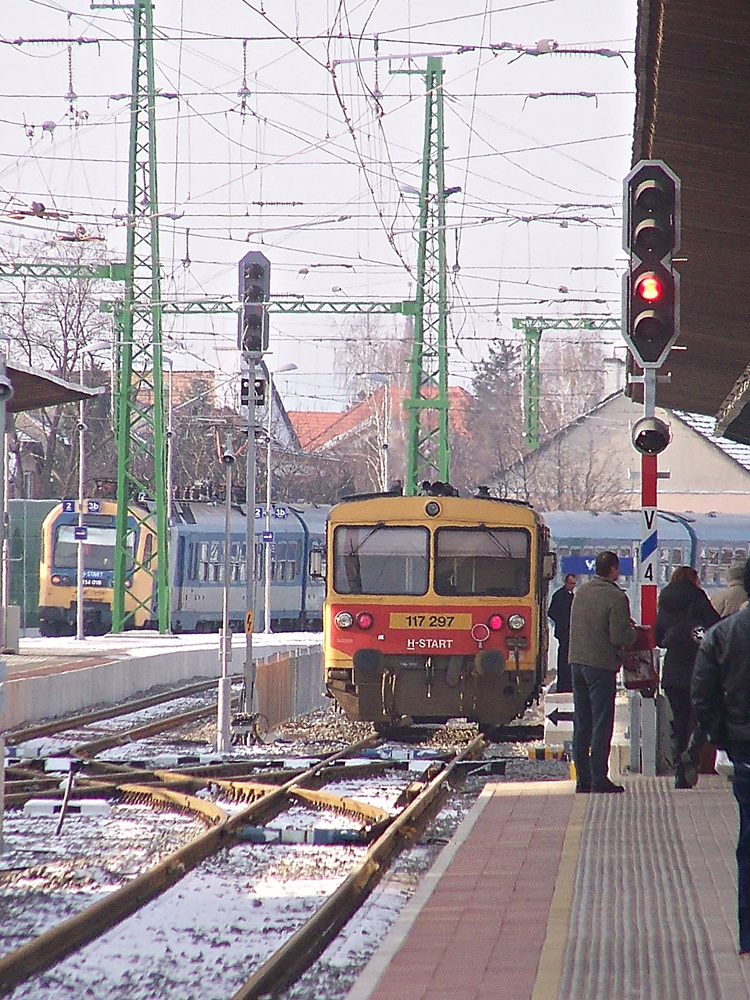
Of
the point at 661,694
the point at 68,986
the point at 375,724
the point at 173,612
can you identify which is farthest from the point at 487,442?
the point at 68,986

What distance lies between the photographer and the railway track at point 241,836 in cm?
701

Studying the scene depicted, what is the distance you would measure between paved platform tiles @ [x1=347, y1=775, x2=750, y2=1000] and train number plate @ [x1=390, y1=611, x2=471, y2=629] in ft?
19.9

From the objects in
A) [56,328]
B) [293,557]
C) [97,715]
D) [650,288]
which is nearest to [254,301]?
[97,715]

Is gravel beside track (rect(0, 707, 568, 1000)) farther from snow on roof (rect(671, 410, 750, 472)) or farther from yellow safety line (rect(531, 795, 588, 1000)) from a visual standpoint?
snow on roof (rect(671, 410, 750, 472))

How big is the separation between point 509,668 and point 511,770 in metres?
1.99

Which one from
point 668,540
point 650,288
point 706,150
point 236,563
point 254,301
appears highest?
point 254,301

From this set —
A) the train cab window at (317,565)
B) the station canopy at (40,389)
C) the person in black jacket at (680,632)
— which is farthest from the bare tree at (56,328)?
the person in black jacket at (680,632)

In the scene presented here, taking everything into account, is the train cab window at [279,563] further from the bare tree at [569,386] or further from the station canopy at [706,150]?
the bare tree at [569,386]

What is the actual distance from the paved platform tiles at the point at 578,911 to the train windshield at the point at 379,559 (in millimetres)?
6442

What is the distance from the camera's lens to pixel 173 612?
40.8 metres

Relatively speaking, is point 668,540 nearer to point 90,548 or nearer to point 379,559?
point 90,548

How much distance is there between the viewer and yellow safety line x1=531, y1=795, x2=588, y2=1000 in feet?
19.2

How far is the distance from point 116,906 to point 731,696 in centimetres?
347

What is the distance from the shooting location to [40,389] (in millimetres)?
12594
